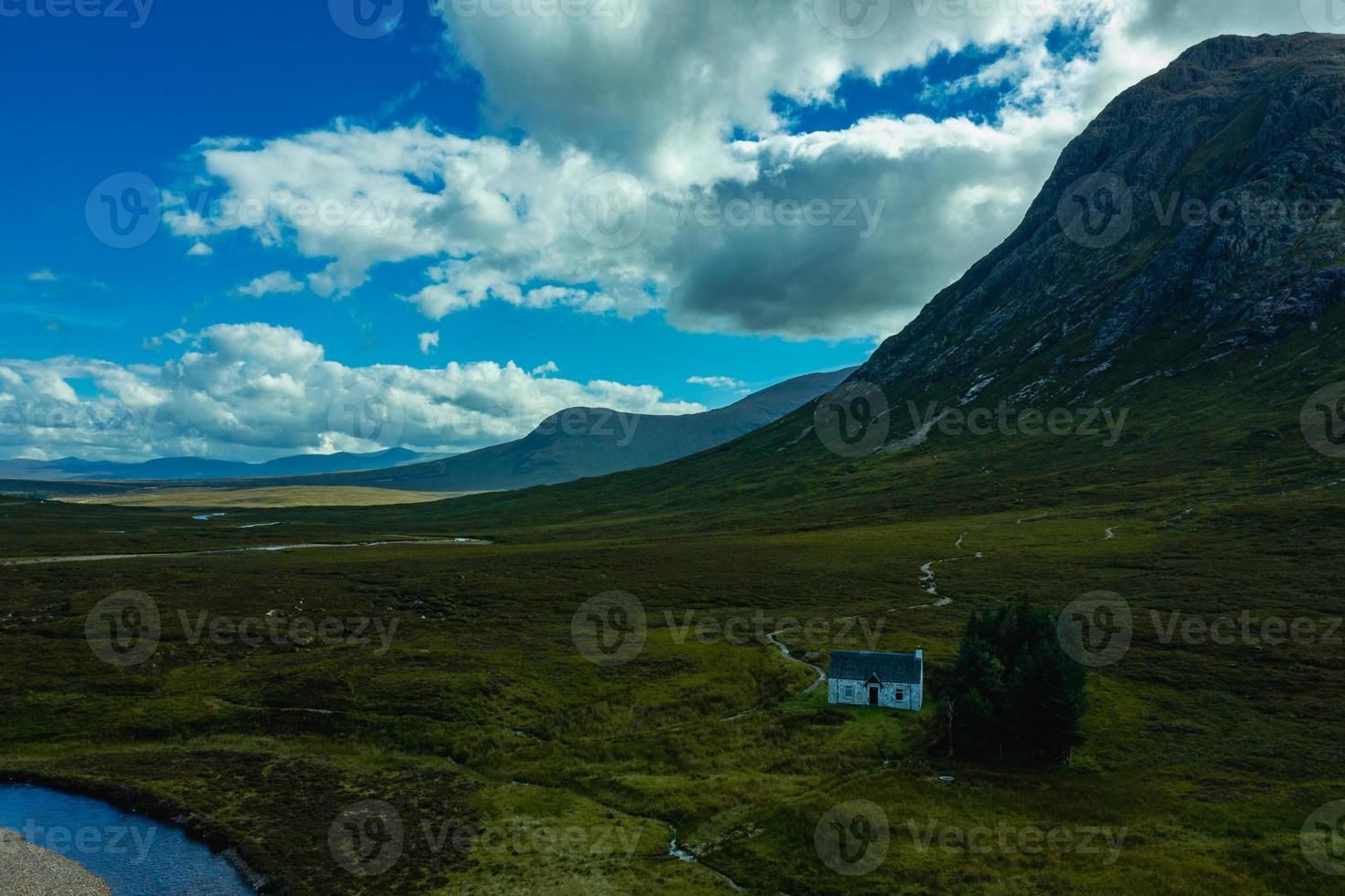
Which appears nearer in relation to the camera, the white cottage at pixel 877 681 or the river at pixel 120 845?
the river at pixel 120 845

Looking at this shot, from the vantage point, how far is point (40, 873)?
1480 inches

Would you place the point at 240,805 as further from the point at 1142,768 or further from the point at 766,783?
the point at 1142,768

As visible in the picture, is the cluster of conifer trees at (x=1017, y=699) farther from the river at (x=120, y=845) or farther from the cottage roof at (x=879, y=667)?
the river at (x=120, y=845)

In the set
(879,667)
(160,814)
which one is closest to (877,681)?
(879,667)

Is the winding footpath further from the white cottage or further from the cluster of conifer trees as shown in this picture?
the cluster of conifer trees

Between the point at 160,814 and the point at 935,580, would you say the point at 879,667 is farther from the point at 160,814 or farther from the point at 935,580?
the point at 935,580

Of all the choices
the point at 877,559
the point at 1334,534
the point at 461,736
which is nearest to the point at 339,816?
the point at 461,736

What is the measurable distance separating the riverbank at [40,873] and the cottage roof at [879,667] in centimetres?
4984

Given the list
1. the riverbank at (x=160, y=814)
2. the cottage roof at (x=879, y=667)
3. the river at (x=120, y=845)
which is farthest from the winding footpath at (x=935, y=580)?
the river at (x=120, y=845)

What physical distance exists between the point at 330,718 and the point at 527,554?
291ft

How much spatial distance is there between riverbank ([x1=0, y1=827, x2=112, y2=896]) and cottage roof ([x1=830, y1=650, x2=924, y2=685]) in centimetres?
4984

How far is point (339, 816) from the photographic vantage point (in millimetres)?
43531

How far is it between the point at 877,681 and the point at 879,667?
4.00ft

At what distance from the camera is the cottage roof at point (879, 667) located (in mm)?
58969
